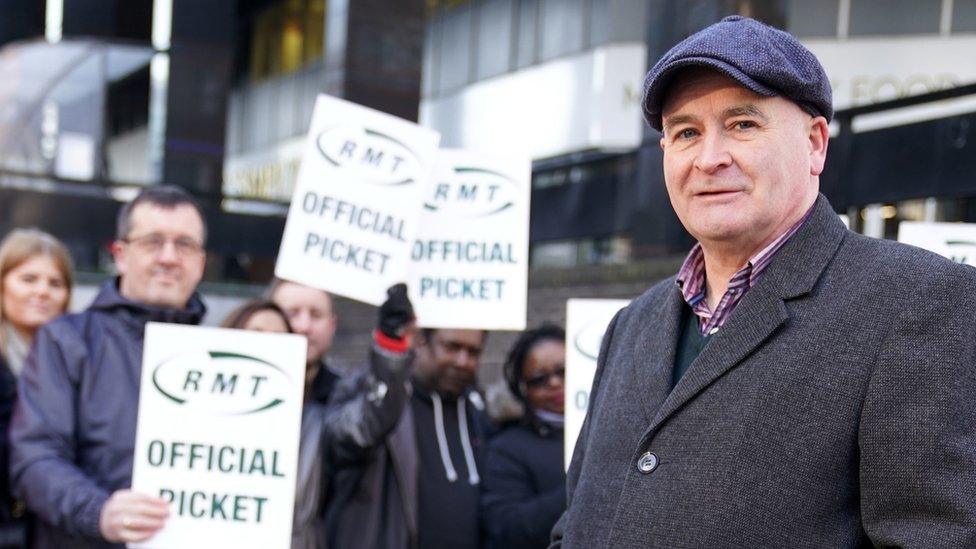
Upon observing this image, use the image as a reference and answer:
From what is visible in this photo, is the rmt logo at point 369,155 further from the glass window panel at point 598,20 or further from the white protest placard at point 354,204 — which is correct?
the glass window panel at point 598,20

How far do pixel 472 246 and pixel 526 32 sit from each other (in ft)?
40.9

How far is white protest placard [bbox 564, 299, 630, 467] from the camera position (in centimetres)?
490

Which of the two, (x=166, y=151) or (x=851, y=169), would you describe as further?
(x=166, y=151)

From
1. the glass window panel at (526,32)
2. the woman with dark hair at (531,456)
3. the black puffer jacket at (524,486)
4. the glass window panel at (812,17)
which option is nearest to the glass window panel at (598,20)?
the glass window panel at (526,32)

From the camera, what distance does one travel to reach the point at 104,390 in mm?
4715

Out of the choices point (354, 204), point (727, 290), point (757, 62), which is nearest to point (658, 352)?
point (727, 290)

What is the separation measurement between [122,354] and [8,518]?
95cm

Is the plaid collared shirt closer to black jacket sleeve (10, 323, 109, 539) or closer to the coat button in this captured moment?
the coat button

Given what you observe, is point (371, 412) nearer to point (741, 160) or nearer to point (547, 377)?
point (547, 377)

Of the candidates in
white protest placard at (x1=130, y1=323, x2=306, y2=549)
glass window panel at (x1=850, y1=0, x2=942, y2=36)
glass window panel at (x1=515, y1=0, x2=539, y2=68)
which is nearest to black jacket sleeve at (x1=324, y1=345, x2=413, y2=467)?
white protest placard at (x1=130, y1=323, x2=306, y2=549)

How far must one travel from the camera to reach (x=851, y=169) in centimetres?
708

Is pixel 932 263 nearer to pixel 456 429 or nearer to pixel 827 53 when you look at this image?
pixel 456 429

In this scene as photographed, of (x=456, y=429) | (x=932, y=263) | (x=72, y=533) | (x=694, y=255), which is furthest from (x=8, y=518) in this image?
(x=932, y=263)

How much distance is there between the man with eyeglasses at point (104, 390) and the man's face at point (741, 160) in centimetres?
255
